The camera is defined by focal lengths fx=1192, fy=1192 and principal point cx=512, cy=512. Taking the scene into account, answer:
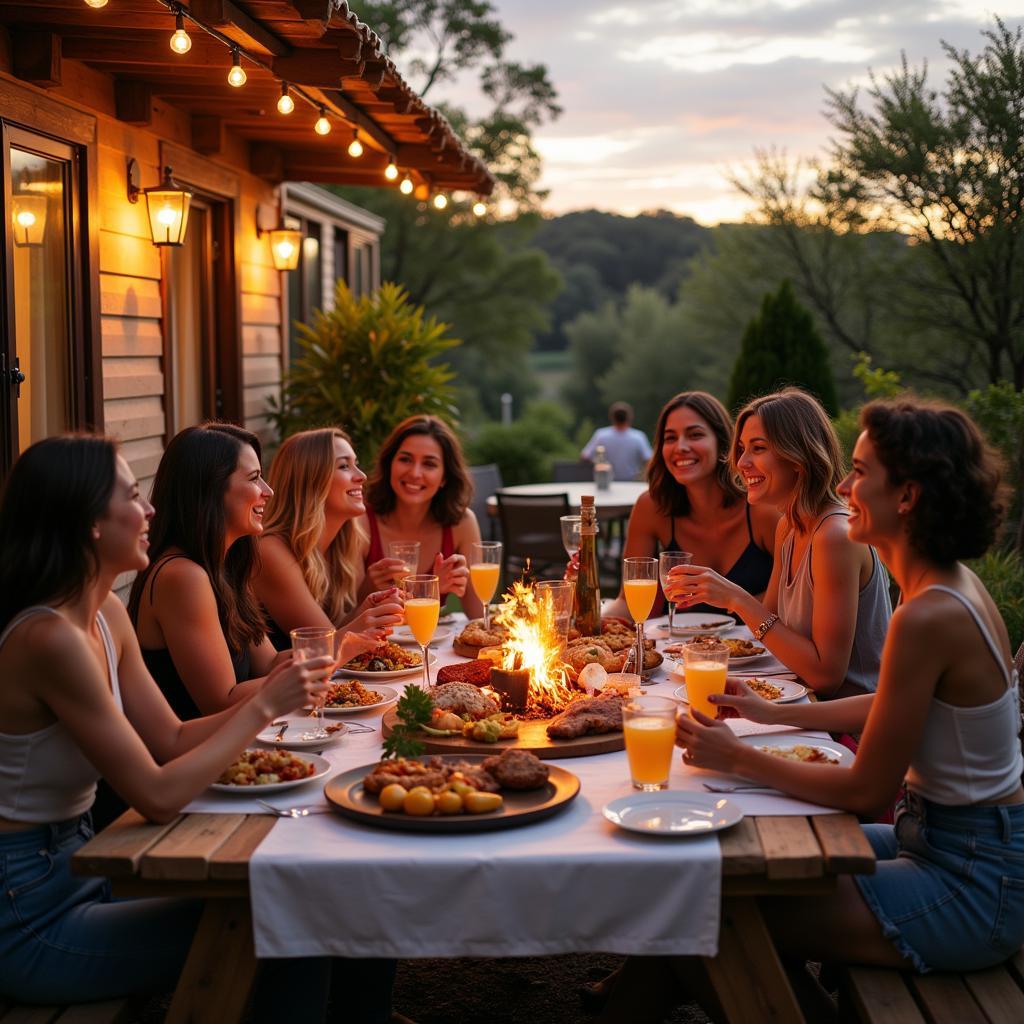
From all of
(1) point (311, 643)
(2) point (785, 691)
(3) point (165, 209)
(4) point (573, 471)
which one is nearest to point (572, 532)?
(2) point (785, 691)

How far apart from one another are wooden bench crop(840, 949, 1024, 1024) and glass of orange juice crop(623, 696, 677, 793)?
1.84ft

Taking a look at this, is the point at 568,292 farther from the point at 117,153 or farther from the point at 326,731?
the point at 326,731

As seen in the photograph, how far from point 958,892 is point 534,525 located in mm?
6660

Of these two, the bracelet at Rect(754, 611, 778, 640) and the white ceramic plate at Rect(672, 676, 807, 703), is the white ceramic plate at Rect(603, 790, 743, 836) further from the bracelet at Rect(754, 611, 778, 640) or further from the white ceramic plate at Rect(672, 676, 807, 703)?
the bracelet at Rect(754, 611, 778, 640)

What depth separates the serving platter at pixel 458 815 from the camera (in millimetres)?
2258

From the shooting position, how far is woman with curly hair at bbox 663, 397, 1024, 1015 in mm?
2398

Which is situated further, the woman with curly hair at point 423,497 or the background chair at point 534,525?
the background chair at point 534,525

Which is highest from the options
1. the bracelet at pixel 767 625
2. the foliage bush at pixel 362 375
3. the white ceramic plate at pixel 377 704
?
the foliage bush at pixel 362 375

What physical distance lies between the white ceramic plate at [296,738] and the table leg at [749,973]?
1.09m

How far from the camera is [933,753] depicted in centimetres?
246

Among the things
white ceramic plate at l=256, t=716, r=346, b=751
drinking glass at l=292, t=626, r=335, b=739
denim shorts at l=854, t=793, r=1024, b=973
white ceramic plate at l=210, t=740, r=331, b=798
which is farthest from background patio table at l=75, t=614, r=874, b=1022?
white ceramic plate at l=256, t=716, r=346, b=751

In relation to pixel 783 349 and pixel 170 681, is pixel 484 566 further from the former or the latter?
pixel 783 349

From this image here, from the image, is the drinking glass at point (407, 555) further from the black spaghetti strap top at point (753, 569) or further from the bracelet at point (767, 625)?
the black spaghetti strap top at point (753, 569)

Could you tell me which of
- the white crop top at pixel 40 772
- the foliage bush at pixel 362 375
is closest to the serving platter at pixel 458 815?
the white crop top at pixel 40 772
